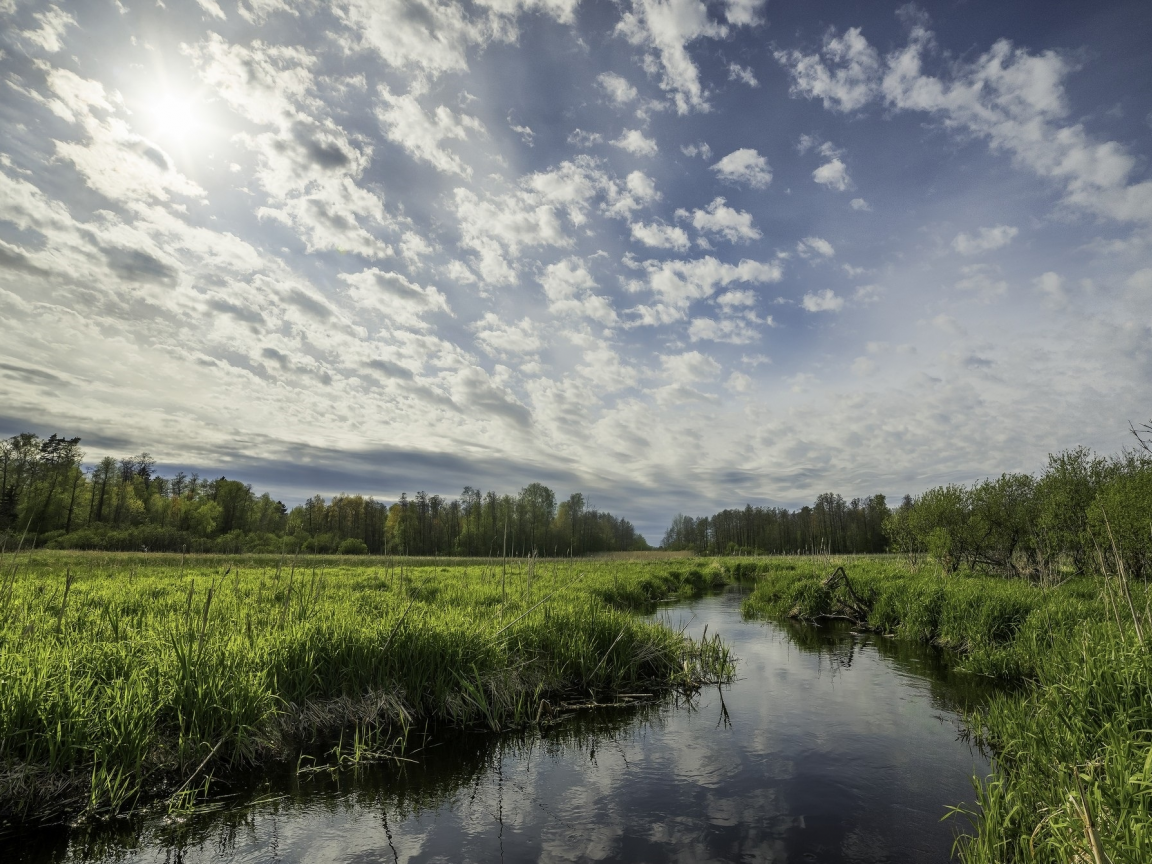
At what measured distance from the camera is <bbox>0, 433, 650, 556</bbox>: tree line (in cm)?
5631

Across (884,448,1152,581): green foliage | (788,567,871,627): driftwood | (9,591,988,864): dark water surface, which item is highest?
(884,448,1152,581): green foliage

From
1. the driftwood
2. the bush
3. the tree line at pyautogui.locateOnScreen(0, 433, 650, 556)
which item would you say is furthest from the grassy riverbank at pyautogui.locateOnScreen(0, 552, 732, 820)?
the bush

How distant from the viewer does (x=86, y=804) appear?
20.0ft

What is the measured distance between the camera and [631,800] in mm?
7047

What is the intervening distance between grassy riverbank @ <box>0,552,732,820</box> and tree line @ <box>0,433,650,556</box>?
1359 inches

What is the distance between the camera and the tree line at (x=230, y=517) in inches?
2217

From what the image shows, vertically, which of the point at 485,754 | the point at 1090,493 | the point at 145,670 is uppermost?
the point at 1090,493

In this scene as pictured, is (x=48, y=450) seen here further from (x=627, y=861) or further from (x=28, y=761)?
(x=627, y=861)

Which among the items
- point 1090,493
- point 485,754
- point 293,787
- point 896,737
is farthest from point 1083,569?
point 293,787

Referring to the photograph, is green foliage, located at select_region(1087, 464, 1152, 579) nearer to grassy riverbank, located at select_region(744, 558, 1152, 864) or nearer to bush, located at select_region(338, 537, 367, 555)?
grassy riverbank, located at select_region(744, 558, 1152, 864)

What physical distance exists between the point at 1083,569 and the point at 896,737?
24.9 m

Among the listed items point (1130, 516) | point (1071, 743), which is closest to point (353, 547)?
point (1130, 516)

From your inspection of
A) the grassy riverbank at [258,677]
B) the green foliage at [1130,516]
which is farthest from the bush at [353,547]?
the green foliage at [1130,516]

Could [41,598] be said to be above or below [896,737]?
above
